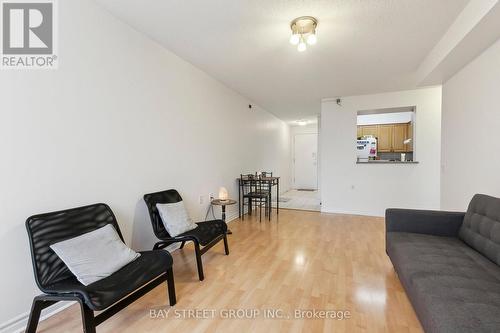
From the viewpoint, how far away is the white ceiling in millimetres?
1997

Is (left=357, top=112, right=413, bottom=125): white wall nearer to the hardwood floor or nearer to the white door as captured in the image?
the white door

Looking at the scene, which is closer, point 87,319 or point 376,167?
point 87,319

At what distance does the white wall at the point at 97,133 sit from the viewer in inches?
59.4

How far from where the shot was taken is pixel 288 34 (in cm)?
244

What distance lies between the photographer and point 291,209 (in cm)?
523

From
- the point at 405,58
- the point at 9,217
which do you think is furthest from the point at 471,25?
the point at 9,217

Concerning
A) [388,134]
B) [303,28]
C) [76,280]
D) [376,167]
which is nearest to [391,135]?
[388,134]

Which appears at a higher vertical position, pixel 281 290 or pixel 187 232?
pixel 187 232

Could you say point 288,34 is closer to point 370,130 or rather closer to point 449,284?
point 449,284

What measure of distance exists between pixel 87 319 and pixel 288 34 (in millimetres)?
2852

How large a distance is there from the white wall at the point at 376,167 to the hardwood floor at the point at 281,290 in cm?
144

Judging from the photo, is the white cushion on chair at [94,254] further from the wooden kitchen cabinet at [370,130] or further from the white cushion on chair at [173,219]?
the wooden kitchen cabinet at [370,130]

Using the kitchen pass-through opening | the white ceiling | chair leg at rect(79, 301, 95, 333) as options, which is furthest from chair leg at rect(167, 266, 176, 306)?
the kitchen pass-through opening

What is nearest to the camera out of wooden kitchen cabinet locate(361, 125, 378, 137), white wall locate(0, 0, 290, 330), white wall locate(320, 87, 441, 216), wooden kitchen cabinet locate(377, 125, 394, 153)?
white wall locate(0, 0, 290, 330)
